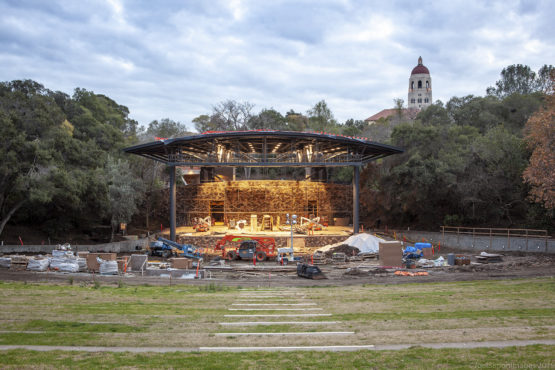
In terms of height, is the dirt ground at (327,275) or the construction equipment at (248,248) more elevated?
the construction equipment at (248,248)

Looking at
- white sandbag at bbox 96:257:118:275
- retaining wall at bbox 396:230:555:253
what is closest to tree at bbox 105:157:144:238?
white sandbag at bbox 96:257:118:275

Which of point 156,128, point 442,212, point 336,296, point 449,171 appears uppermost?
point 156,128

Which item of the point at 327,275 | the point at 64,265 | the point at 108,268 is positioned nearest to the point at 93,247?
the point at 64,265

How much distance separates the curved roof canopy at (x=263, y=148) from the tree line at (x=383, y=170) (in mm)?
4665

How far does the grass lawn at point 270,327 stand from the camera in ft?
21.8

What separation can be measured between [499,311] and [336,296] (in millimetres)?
5170

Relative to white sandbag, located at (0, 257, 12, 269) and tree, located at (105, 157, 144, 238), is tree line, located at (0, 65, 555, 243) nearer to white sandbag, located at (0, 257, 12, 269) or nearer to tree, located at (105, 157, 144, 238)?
tree, located at (105, 157, 144, 238)

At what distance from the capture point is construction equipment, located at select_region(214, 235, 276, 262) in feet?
87.8

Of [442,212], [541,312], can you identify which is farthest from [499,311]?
[442,212]

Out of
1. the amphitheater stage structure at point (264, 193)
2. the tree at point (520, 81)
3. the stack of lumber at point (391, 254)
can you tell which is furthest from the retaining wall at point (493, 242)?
the tree at point (520, 81)

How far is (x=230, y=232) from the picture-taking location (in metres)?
34.4

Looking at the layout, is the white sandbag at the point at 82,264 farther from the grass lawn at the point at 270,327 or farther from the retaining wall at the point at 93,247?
the retaining wall at the point at 93,247

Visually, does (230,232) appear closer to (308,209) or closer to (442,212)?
(308,209)

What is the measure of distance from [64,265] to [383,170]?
34525 mm
